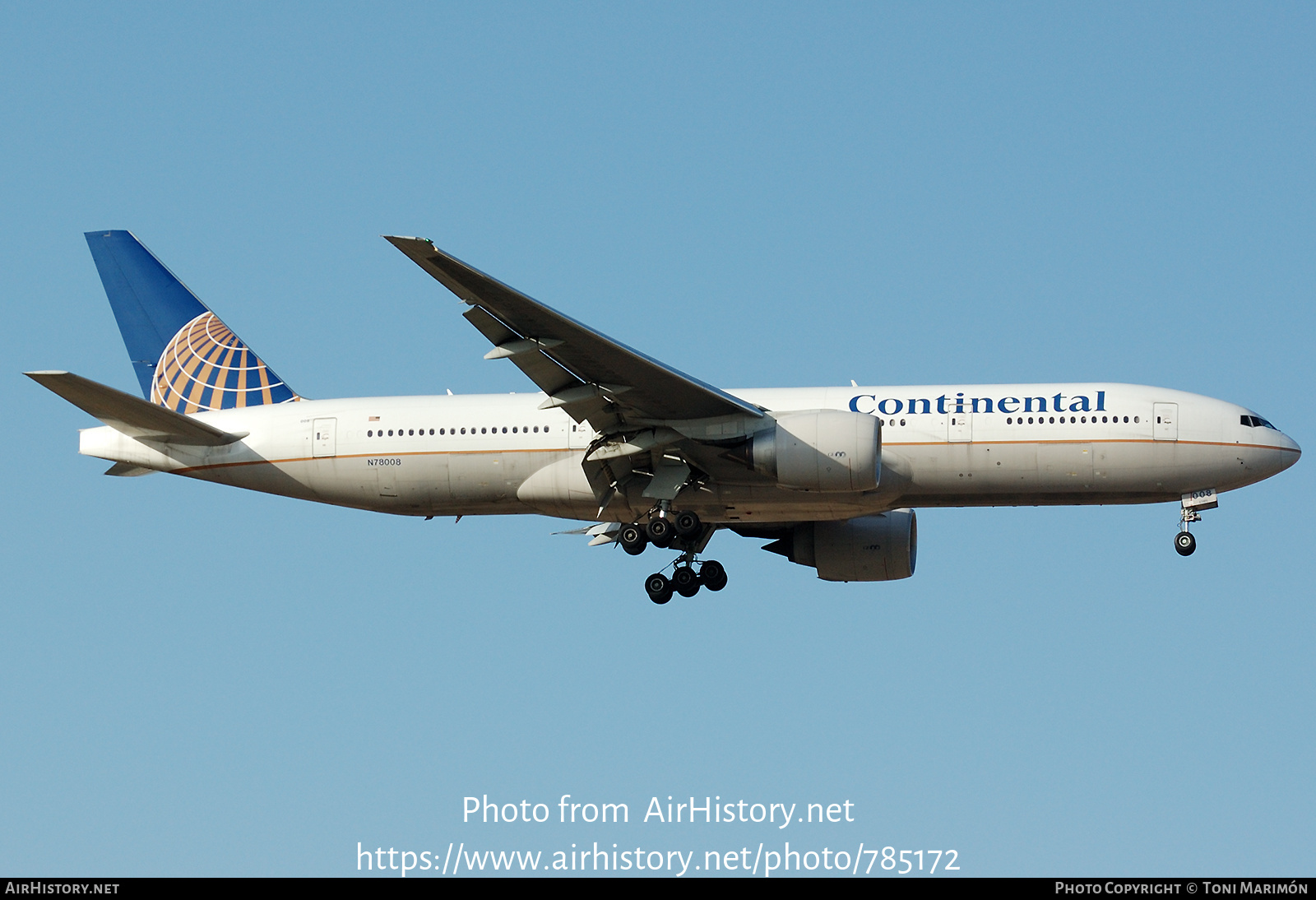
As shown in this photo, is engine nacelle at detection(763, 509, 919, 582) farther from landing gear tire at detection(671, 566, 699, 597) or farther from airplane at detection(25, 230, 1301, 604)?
landing gear tire at detection(671, 566, 699, 597)

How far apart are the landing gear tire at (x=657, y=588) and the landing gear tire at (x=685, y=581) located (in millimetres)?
213

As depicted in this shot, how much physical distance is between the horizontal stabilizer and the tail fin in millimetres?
1904


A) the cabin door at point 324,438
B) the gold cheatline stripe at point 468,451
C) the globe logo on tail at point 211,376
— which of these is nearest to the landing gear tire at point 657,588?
the gold cheatline stripe at point 468,451

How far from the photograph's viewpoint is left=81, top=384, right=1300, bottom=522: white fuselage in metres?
30.4

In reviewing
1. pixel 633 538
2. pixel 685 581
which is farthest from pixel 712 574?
pixel 633 538

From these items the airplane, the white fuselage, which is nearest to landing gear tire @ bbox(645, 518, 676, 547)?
the airplane

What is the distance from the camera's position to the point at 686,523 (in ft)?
103

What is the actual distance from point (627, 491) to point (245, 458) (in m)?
8.11

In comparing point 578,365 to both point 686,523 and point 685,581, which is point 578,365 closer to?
point 686,523

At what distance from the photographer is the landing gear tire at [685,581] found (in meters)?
33.4
